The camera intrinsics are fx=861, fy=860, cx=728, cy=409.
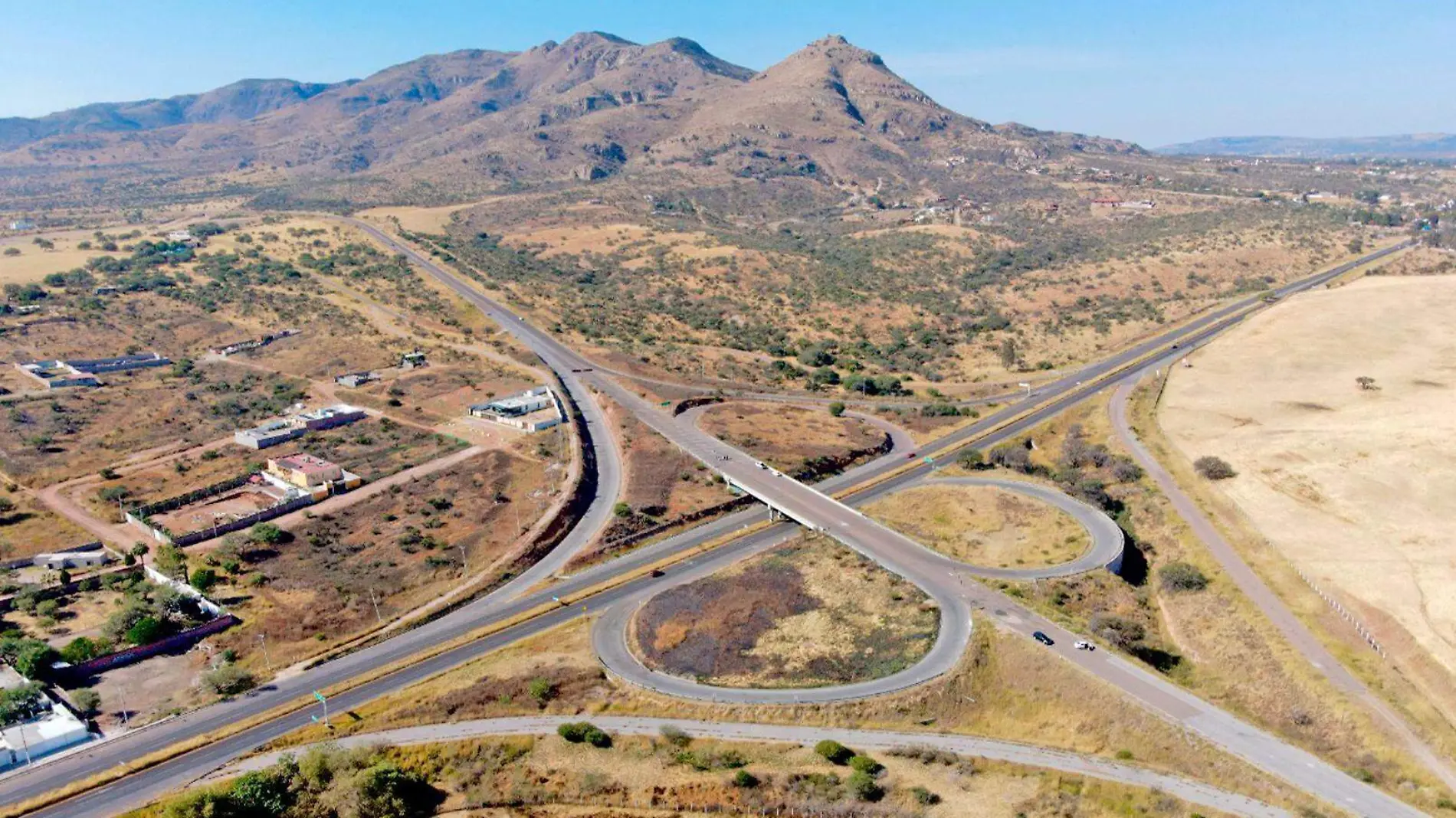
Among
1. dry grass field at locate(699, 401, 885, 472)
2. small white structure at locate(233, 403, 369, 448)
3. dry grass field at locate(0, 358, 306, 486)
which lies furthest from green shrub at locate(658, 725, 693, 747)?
dry grass field at locate(0, 358, 306, 486)

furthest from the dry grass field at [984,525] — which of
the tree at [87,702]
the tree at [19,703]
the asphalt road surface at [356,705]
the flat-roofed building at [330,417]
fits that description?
the flat-roofed building at [330,417]

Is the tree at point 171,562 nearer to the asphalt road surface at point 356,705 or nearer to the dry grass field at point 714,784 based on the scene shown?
the asphalt road surface at point 356,705

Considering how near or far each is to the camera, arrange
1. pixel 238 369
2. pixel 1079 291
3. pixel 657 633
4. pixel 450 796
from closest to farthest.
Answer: pixel 450 796, pixel 657 633, pixel 238 369, pixel 1079 291

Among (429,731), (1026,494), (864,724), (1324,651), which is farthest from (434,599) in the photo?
(1324,651)

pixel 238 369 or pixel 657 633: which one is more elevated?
pixel 238 369

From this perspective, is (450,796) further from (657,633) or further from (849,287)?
(849,287)
